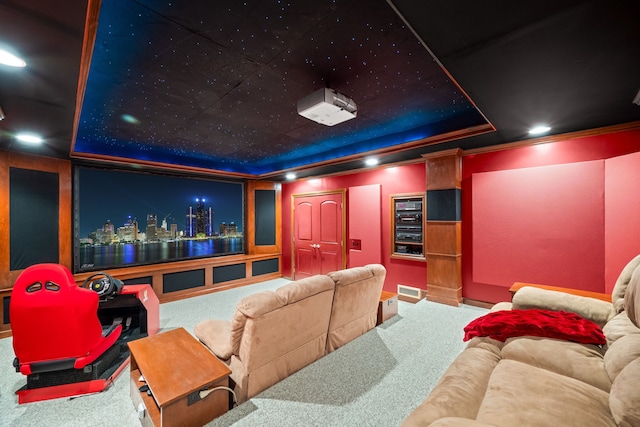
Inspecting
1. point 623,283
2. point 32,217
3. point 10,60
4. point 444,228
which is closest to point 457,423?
point 623,283

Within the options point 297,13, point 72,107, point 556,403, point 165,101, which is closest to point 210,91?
point 165,101

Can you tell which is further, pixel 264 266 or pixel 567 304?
pixel 264 266

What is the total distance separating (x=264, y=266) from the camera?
641cm

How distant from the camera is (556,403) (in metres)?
1.18

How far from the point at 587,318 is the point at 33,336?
4.31 meters

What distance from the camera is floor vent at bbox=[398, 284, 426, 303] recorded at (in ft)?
14.3

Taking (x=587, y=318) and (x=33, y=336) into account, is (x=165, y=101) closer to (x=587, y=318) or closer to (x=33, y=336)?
(x=33, y=336)

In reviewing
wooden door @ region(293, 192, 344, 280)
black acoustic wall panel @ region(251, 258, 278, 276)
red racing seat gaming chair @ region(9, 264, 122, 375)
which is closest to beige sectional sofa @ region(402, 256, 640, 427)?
red racing seat gaming chair @ region(9, 264, 122, 375)

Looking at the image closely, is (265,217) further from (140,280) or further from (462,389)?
(462,389)

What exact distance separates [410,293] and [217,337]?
3.38 meters

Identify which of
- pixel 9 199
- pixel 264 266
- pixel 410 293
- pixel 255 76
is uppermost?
pixel 255 76

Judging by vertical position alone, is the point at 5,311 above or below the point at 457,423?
below

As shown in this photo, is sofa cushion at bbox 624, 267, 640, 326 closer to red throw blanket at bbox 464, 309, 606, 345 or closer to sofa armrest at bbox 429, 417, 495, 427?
red throw blanket at bbox 464, 309, 606, 345

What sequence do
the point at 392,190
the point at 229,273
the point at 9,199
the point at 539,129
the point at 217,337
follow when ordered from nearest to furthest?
the point at 217,337 < the point at 539,129 < the point at 9,199 < the point at 392,190 < the point at 229,273
